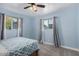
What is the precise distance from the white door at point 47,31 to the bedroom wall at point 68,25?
0.12m

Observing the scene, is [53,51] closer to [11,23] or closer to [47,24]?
[47,24]

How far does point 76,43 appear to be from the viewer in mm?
1559

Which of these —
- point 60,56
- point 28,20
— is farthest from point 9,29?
point 60,56

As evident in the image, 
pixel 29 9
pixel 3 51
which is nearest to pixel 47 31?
pixel 29 9

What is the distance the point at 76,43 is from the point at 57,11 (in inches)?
24.9

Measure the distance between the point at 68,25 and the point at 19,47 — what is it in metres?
0.91

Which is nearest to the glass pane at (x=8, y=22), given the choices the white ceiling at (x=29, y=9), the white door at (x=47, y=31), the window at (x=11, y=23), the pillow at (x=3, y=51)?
the window at (x=11, y=23)

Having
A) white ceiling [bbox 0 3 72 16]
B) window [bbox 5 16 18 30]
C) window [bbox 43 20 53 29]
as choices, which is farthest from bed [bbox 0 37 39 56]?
white ceiling [bbox 0 3 72 16]

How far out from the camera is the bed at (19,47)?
1488 mm

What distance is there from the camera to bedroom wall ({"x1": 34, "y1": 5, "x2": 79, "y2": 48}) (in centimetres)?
156

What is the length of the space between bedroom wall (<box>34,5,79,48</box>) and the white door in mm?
124

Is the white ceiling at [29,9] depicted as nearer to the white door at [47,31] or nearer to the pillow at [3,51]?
the white door at [47,31]

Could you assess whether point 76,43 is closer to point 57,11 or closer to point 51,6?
point 57,11

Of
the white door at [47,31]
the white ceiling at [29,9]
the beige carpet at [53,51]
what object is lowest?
the beige carpet at [53,51]
